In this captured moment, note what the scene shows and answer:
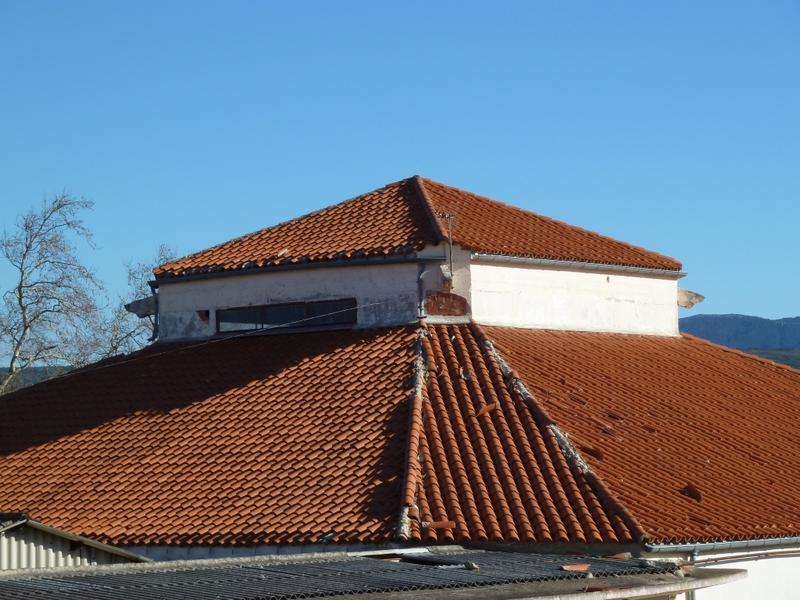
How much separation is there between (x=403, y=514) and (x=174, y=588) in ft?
19.7

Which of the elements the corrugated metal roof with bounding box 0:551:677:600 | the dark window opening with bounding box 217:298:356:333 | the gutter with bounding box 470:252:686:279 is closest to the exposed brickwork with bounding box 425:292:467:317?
the gutter with bounding box 470:252:686:279

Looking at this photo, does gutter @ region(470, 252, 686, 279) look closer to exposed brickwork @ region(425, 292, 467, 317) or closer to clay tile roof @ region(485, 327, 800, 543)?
exposed brickwork @ region(425, 292, 467, 317)

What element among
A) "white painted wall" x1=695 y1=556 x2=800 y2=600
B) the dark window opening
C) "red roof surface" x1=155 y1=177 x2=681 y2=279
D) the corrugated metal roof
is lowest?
"white painted wall" x1=695 y1=556 x2=800 y2=600

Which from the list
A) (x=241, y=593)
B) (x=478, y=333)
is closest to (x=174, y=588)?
(x=241, y=593)

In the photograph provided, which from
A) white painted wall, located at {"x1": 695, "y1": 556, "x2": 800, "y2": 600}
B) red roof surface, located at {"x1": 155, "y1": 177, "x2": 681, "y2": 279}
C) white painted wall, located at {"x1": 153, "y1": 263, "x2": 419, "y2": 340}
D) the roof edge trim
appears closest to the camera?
the roof edge trim

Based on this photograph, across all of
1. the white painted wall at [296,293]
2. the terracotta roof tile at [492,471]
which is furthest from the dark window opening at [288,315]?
the terracotta roof tile at [492,471]

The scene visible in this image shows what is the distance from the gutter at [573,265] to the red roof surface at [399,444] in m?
1.26

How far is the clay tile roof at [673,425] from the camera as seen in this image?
17875 millimetres

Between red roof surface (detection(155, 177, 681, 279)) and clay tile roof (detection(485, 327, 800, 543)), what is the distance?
5.27 feet

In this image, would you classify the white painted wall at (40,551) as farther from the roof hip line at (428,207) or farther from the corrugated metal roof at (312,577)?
the roof hip line at (428,207)

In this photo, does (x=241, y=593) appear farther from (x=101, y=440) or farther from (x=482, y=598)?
(x=101, y=440)

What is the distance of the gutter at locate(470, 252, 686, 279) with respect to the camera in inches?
899

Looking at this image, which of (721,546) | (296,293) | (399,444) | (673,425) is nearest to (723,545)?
(721,546)

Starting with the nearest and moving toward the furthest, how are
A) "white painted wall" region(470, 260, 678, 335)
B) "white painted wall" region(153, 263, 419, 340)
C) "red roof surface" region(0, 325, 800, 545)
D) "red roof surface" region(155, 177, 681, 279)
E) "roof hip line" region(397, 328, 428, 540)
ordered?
"roof hip line" region(397, 328, 428, 540) < "red roof surface" region(0, 325, 800, 545) < "white painted wall" region(153, 263, 419, 340) < "red roof surface" region(155, 177, 681, 279) < "white painted wall" region(470, 260, 678, 335)
